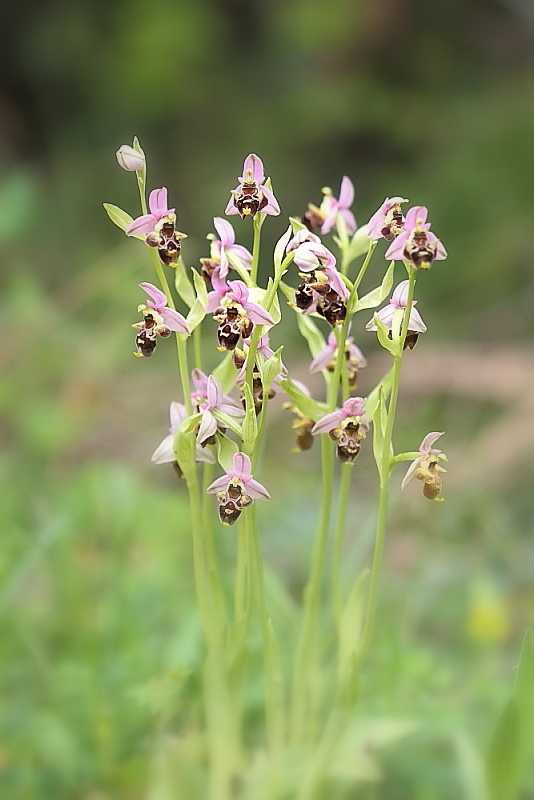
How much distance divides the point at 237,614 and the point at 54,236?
323 centimetres

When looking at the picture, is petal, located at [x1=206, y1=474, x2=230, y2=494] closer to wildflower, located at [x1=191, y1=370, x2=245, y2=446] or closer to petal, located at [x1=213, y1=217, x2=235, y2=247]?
wildflower, located at [x1=191, y1=370, x2=245, y2=446]

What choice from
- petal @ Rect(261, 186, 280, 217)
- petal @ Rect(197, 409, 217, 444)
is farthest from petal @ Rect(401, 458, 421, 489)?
petal @ Rect(261, 186, 280, 217)

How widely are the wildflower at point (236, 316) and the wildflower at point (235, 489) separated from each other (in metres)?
0.14

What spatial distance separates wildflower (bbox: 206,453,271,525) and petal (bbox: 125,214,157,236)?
10.5 inches

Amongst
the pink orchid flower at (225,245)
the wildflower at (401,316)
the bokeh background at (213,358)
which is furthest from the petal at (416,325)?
the bokeh background at (213,358)

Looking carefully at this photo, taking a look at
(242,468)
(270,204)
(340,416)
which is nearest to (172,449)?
(242,468)

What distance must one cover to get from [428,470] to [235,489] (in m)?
0.22

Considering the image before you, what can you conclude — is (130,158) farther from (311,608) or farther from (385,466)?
(311,608)

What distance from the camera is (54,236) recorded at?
4.02 meters

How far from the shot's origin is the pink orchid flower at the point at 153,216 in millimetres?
921

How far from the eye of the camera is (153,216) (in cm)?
93

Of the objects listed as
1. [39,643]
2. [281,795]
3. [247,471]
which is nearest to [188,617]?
[39,643]

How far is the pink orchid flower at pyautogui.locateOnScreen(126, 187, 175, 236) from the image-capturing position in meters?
0.92

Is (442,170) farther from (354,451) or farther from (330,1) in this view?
(354,451)
